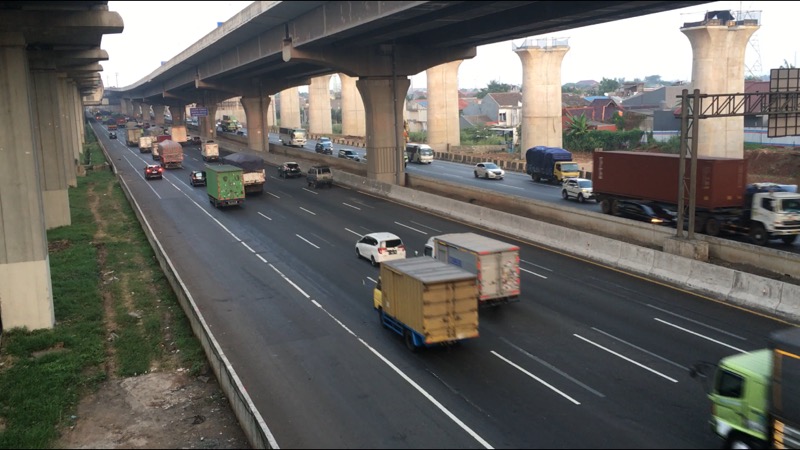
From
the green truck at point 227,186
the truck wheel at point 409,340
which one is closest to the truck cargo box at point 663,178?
the truck wheel at point 409,340

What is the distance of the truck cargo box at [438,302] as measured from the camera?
64.9ft

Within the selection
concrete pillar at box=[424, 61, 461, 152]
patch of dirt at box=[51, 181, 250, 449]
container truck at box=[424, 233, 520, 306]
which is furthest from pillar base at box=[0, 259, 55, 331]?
concrete pillar at box=[424, 61, 461, 152]

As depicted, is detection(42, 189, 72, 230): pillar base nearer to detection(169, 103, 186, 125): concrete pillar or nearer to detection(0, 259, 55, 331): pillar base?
detection(0, 259, 55, 331): pillar base

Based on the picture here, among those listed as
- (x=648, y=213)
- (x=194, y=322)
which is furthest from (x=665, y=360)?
(x=648, y=213)

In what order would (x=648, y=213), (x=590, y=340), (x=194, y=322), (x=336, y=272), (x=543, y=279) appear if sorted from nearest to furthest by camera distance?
(x=590, y=340) < (x=194, y=322) < (x=543, y=279) < (x=336, y=272) < (x=648, y=213)

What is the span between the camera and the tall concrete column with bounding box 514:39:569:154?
3221 inches

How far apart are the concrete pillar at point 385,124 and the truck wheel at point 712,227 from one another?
27743mm

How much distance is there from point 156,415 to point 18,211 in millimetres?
12328

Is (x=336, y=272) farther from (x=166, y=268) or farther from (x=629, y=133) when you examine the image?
(x=629, y=133)

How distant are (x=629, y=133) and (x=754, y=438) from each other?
8216cm

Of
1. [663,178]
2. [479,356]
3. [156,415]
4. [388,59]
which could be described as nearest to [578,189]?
[663,178]

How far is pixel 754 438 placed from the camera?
13984mm

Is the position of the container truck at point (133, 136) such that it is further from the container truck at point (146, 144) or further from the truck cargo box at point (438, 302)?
the truck cargo box at point (438, 302)

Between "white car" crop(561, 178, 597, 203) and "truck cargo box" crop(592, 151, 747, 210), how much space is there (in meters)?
5.31
